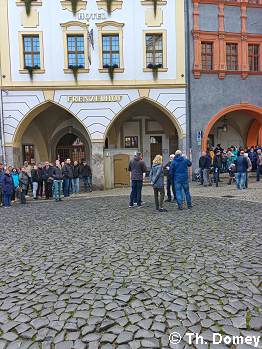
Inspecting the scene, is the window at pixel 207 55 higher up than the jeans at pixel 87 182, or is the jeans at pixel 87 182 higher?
the window at pixel 207 55

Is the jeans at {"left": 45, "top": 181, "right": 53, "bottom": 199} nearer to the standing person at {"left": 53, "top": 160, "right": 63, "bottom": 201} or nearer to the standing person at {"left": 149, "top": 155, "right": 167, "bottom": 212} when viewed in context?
the standing person at {"left": 53, "top": 160, "right": 63, "bottom": 201}

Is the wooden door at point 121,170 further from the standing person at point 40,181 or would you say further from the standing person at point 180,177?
the standing person at point 180,177

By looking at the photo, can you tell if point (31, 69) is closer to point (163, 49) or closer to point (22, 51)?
point (22, 51)

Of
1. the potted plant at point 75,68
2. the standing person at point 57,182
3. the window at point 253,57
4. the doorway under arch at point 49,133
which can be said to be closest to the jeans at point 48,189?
the standing person at point 57,182

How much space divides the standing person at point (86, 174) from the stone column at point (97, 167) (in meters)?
0.78

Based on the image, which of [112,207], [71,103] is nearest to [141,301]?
[112,207]

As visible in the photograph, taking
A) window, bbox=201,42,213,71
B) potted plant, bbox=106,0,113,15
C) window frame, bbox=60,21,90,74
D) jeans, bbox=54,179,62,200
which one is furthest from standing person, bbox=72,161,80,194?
window, bbox=201,42,213,71

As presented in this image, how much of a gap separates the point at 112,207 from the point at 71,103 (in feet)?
30.1

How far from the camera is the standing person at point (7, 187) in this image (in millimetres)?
12521

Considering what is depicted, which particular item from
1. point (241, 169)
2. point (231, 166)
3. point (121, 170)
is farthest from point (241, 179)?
point (121, 170)

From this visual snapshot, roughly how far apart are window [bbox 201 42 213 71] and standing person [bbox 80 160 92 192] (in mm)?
9391

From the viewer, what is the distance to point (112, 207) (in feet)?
35.8

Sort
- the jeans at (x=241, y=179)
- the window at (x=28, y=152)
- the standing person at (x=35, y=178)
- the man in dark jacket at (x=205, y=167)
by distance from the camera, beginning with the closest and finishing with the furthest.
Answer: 1. the jeans at (x=241, y=179)
2. the standing person at (x=35, y=178)
3. the man in dark jacket at (x=205, y=167)
4. the window at (x=28, y=152)

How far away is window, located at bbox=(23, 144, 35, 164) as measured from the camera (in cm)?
2183
